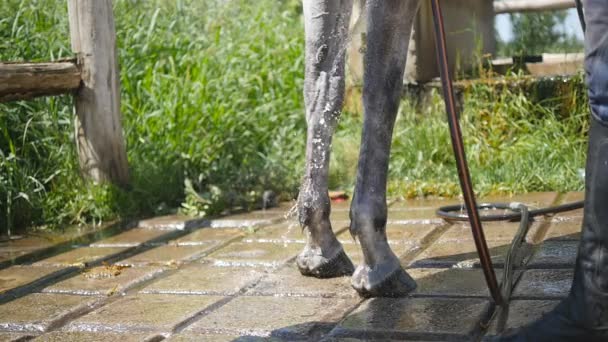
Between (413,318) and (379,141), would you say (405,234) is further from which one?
(413,318)

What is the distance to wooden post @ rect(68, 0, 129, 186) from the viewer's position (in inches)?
195

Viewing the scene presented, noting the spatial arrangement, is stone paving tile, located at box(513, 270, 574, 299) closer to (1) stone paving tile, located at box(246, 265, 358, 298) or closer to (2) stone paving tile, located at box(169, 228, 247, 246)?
(1) stone paving tile, located at box(246, 265, 358, 298)

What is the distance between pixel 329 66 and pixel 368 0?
16.9 inches

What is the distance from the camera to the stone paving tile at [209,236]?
162 inches

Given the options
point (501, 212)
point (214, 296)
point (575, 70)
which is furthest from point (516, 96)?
point (214, 296)

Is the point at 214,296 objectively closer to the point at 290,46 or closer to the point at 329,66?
the point at 329,66

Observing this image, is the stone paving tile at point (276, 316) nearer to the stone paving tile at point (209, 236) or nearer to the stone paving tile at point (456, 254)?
the stone paving tile at point (456, 254)

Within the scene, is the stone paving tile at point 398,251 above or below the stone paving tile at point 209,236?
above

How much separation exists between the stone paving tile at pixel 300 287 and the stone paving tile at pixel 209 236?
89 centimetres

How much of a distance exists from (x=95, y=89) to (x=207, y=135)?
0.84 metres

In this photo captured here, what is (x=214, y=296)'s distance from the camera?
9.90ft

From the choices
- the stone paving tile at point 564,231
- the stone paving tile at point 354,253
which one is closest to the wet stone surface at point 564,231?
the stone paving tile at point 564,231

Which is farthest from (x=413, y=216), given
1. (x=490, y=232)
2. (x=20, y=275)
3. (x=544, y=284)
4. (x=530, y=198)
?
(x=20, y=275)

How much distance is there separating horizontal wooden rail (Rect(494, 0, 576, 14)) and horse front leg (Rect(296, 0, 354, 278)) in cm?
413
